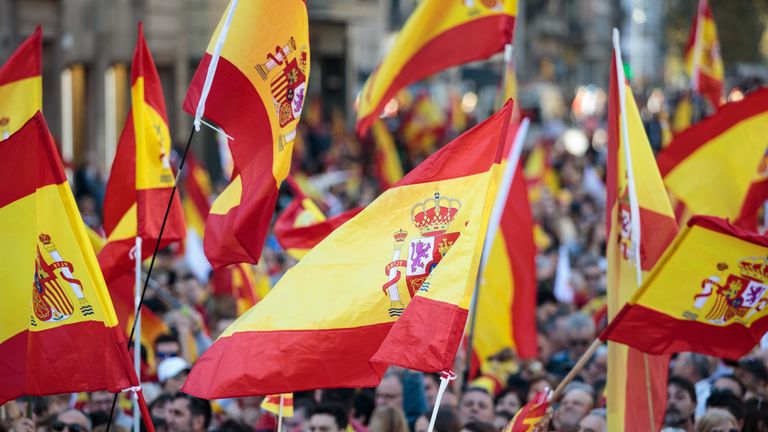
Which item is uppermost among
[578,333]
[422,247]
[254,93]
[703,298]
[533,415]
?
[254,93]

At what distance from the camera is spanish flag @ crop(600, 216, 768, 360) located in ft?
22.9

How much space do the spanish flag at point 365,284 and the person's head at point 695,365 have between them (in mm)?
4022

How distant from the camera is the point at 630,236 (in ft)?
25.5

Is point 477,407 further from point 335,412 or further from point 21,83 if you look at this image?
point 21,83

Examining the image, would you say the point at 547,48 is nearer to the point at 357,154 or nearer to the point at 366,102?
the point at 357,154

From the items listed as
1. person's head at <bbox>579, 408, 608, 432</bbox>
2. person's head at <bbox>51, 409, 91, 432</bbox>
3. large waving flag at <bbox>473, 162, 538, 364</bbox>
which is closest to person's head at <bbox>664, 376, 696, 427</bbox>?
person's head at <bbox>579, 408, 608, 432</bbox>

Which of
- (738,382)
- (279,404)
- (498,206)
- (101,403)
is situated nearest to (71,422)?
(101,403)

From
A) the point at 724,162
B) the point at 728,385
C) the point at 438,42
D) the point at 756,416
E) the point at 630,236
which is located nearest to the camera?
the point at 630,236

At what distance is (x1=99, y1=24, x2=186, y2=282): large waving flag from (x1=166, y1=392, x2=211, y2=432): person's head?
77 centimetres

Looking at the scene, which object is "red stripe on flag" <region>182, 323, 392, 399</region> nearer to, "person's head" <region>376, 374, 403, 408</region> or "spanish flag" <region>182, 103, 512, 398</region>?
"spanish flag" <region>182, 103, 512, 398</region>

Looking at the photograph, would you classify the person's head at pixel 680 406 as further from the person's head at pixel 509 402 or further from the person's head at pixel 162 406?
the person's head at pixel 162 406

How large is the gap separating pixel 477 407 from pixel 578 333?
2774mm

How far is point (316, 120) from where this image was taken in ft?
112

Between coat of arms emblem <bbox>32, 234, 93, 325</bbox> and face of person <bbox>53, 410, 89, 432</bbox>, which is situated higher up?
coat of arms emblem <bbox>32, 234, 93, 325</bbox>
